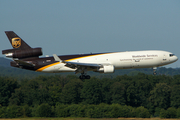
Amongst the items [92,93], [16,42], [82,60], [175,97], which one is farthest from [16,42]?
[175,97]

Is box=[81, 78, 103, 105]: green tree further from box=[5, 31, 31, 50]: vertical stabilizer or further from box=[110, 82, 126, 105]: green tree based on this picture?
box=[5, 31, 31, 50]: vertical stabilizer

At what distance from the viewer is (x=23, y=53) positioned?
4969cm

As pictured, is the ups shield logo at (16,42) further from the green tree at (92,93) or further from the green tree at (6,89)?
the green tree at (6,89)

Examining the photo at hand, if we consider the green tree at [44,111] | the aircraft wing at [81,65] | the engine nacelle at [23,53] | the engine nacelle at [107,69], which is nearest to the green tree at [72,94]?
the green tree at [44,111]

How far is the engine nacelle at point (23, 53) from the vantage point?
162 ft

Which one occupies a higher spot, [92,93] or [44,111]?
[92,93]

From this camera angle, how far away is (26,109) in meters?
88.5

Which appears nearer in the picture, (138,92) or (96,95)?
(96,95)

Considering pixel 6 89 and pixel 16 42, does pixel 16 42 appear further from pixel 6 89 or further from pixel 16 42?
pixel 6 89

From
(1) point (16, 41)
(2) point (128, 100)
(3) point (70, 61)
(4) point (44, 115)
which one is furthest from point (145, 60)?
(2) point (128, 100)

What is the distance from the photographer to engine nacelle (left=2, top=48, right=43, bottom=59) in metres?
49.3

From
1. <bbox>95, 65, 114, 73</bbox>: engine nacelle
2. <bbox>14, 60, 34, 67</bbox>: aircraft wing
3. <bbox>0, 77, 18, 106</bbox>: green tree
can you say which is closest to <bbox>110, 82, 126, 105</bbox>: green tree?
<bbox>0, 77, 18, 106</bbox>: green tree

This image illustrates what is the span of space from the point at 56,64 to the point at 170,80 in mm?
103253

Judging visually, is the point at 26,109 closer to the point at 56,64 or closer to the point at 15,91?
the point at 15,91
